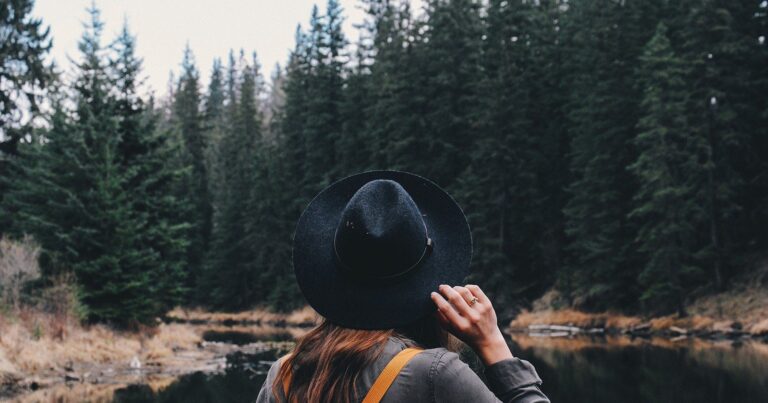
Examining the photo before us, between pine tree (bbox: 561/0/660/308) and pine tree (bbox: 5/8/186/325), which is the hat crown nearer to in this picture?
pine tree (bbox: 5/8/186/325)

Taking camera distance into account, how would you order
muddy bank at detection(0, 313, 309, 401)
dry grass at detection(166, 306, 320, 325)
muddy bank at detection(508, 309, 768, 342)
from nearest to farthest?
muddy bank at detection(0, 313, 309, 401)
muddy bank at detection(508, 309, 768, 342)
dry grass at detection(166, 306, 320, 325)

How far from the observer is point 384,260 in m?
1.96

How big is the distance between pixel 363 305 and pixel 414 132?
4512cm

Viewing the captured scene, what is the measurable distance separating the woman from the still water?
1144cm

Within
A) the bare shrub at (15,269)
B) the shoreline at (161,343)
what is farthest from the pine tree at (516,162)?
the bare shrub at (15,269)

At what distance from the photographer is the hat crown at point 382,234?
195 cm

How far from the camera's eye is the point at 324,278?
206 cm

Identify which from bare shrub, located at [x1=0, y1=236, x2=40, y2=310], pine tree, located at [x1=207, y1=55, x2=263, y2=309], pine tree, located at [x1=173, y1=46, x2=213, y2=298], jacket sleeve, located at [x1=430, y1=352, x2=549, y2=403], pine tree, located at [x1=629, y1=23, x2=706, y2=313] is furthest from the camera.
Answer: pine tree, located at [x1=173, y1=46, x2=213, y2=298]

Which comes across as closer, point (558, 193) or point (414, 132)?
point (558, 193)

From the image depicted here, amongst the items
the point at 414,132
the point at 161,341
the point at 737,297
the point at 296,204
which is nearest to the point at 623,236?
the point at 737,297

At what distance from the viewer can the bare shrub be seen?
2073 centimetres

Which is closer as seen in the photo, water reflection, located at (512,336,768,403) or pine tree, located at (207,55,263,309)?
water reflection, located at (512,336,768,403)

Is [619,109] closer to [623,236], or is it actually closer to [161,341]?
[623,236]

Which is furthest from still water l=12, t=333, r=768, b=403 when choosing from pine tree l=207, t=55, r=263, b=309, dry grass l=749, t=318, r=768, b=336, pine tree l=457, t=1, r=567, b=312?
pine tree l=207, t=55, r=263, b=309
